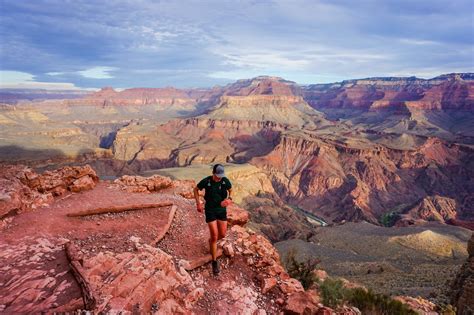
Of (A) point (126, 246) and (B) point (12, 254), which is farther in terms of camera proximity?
(A) point (126, 246)

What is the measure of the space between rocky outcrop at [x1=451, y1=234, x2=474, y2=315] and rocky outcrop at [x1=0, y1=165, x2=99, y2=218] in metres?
18.2

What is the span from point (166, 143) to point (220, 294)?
123 meters

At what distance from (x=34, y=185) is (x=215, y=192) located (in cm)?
849

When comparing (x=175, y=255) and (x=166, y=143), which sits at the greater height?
(x=175, y=255)

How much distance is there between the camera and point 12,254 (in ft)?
25.0

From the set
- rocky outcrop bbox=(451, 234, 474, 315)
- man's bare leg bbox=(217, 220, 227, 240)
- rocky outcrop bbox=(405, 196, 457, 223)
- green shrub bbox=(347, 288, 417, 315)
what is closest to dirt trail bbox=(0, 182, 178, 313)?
man's bare leg bbox=(217, 220, 227, 240)

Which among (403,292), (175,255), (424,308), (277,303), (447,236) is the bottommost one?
(447,236)

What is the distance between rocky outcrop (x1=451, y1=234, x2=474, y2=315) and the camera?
16.4 m

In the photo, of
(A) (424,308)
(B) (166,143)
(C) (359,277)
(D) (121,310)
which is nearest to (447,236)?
(C) (359,277)

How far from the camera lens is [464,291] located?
56.3 feet

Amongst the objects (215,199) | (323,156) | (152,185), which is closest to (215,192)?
(215,199)

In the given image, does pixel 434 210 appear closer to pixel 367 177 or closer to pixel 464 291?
pixel 367 177

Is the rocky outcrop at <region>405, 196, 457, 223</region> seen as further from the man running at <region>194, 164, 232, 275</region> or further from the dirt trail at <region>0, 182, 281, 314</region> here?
the man running at <region>194, 164, 232, 275</region>

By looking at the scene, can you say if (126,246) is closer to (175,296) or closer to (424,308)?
(175,296)
